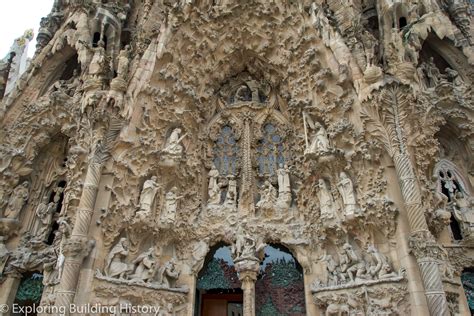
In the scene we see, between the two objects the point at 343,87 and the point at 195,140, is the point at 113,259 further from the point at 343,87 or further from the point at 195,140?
the point at 343,87

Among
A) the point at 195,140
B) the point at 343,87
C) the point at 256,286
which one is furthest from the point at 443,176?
the point at 195,140

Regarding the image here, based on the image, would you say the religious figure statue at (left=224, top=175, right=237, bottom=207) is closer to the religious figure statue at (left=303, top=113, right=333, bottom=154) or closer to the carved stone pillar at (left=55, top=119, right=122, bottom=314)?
the religious figure statue at (left=303, top=113, right=333, bottom=154)

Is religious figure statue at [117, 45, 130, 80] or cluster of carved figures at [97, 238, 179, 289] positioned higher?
religious figure statue at [117, 45, 130, 80]

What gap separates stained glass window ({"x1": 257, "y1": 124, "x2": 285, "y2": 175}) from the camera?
9047mm

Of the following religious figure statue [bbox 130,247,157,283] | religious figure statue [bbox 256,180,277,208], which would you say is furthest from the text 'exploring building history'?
religious figure statue [bbox 256,180,277,208]

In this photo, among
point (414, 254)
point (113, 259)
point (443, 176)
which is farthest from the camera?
point (443, 176)

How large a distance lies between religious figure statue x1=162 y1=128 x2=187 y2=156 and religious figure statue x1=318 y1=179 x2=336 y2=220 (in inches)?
120

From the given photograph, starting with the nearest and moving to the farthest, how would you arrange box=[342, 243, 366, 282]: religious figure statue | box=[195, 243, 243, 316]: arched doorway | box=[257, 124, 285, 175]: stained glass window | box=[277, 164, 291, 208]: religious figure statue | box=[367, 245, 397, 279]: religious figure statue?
box=[367, 245, 397, 279]: religious figure statue, box=[342, 243, 366, 282]: religious figure statue, box=[195, 243, 243, 316]: arched doorway, box=[277, 164, 291, 208]: religious figure statue, box=[257, 124, 285, 175]: stained glass window

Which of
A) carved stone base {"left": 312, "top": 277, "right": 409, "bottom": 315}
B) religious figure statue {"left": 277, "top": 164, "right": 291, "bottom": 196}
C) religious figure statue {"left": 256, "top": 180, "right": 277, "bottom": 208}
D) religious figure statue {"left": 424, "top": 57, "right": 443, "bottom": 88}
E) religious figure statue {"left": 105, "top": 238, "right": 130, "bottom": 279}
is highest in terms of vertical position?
religious figure statue {"left": 424, "top": 57, "right": 443, "bottom": 88}

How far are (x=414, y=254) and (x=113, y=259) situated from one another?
5284mm

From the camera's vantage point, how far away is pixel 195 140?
8992 mm

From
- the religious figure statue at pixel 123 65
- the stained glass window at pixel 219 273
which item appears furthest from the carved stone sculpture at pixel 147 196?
the religious figure statue at pixel 123 65

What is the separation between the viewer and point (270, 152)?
30.5ft

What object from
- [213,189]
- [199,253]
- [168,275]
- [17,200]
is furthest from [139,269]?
[17,200]
